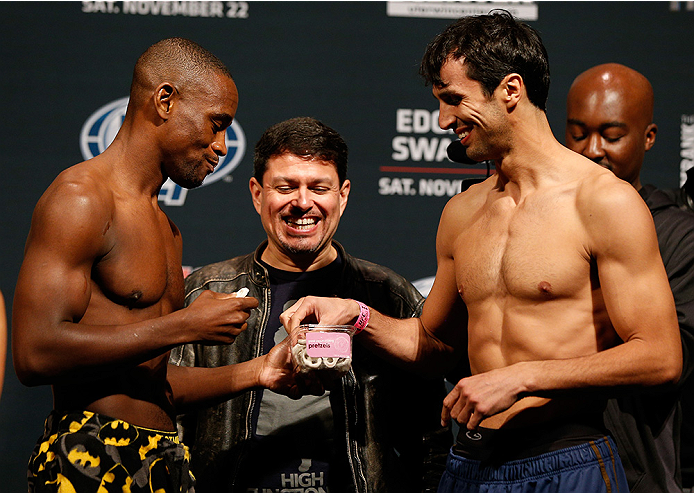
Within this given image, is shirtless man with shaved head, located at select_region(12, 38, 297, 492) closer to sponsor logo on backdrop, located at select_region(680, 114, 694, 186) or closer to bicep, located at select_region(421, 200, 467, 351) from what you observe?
bicep, located at select_region(421, 200, 467, 351)

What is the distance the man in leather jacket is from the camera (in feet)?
6.19

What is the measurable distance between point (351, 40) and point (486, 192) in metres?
1.46

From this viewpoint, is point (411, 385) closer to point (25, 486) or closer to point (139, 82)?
point (139, 82)

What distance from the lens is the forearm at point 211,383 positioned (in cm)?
173

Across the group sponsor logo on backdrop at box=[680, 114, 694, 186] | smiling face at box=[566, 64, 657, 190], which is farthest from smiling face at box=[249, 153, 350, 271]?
sponsor logo on backdrop at box=[680, 114, 694, 186]

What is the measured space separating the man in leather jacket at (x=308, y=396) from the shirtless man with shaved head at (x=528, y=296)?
0.89 feet

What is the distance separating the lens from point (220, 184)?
286cm

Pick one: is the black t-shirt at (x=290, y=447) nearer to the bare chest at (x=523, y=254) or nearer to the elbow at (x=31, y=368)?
the bare chest at (x=523, y=254)

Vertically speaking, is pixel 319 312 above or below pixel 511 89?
below

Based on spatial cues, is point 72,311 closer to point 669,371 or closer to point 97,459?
point 97,459

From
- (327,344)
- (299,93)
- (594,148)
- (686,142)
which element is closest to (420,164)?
(299,93)

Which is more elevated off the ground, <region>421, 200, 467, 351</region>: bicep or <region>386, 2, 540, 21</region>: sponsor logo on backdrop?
<region>386, 2, 540, 21</region>: sponsor logo on backdrop

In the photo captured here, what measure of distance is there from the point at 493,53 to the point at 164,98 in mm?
757

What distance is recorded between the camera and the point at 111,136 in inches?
Answer: 112
